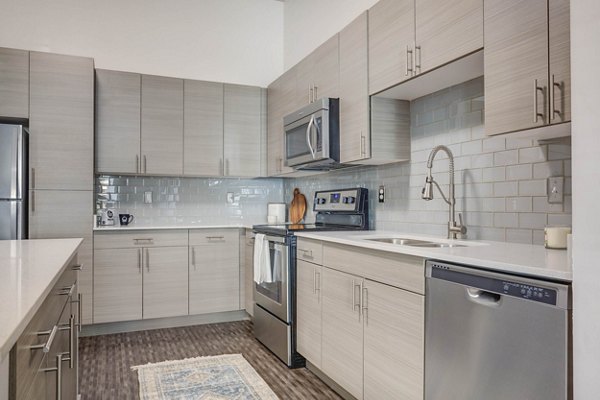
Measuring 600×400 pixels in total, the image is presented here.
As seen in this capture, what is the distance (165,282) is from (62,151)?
1.40 meters

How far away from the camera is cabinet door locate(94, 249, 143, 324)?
3783mm

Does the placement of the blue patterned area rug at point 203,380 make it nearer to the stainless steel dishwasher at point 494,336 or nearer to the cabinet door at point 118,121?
the stainless steel dishwasher at point 494,336

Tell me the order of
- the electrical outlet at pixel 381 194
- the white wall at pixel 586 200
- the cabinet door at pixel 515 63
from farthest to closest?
the electrical outlet at pixel 381 194, the cabinet door at pixel 515 63, the white wall at pixel 586 200

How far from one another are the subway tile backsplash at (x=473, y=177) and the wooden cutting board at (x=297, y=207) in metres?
1.15

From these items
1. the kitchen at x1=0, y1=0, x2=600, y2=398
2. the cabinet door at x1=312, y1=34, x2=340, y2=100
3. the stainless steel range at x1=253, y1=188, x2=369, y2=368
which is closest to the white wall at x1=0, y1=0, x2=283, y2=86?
the kitchen at x1=0, y1=0, x2=600, y2=398

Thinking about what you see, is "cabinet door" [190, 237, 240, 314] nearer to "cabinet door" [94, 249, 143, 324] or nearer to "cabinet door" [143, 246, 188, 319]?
"cabinet door" [143, 246, 188, 319]

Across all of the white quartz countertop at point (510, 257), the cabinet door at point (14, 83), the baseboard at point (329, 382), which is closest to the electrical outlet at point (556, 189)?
the white quartz countertop at point (510, 257)

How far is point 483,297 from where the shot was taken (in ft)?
5.03

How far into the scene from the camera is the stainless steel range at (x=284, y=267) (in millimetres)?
3084

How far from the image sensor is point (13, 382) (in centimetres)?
80

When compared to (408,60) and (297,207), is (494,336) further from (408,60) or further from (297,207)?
(297,207)

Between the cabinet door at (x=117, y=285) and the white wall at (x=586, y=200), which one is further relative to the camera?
the cabinet door at (x=117, y=285)

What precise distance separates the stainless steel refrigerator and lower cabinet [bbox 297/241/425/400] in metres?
2.26

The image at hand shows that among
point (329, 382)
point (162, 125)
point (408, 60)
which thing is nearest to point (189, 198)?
point (162, 125)
